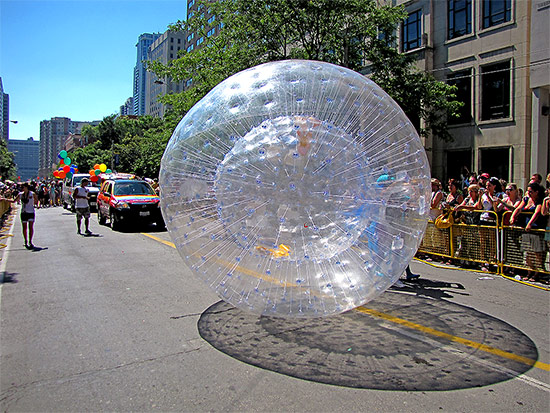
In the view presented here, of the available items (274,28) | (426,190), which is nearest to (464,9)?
(274,28)

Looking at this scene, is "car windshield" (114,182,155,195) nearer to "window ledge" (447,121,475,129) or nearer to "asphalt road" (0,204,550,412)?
"asphalt road" (0,204,550,412)

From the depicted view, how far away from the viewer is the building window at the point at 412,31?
23.2m

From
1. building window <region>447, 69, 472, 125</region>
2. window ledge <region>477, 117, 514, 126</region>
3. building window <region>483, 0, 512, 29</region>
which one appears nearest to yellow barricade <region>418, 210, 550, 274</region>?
window ledge <region>477, 117, 514, 126</region>

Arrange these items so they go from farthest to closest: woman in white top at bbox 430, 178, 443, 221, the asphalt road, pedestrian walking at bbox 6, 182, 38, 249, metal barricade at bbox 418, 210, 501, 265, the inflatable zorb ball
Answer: pedestrian walking at bbox 6, 182, 38, 249
metal barricade at bbox 418, 210, 501, 265
woman in white top at bbox 430, 178, 443, 221
the inflatable zorb ball
the asphalt road

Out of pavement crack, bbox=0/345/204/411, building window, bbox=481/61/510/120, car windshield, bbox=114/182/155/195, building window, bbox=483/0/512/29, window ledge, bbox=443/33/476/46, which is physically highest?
building window, bbox=483/0/512/29

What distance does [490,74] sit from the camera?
19.8 meters

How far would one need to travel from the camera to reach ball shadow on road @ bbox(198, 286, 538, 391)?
12.7 ft

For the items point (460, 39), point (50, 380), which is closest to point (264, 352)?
point (50, 380)

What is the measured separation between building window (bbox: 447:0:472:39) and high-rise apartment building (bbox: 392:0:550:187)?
0.15 ft

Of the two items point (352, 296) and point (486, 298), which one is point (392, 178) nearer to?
point (352, 296)

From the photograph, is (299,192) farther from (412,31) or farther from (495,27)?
(412,31)

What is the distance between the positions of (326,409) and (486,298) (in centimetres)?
431

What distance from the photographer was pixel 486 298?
6.57m

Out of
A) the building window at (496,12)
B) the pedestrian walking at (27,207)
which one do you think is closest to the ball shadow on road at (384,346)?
the pedestrian walking at (27,207)
